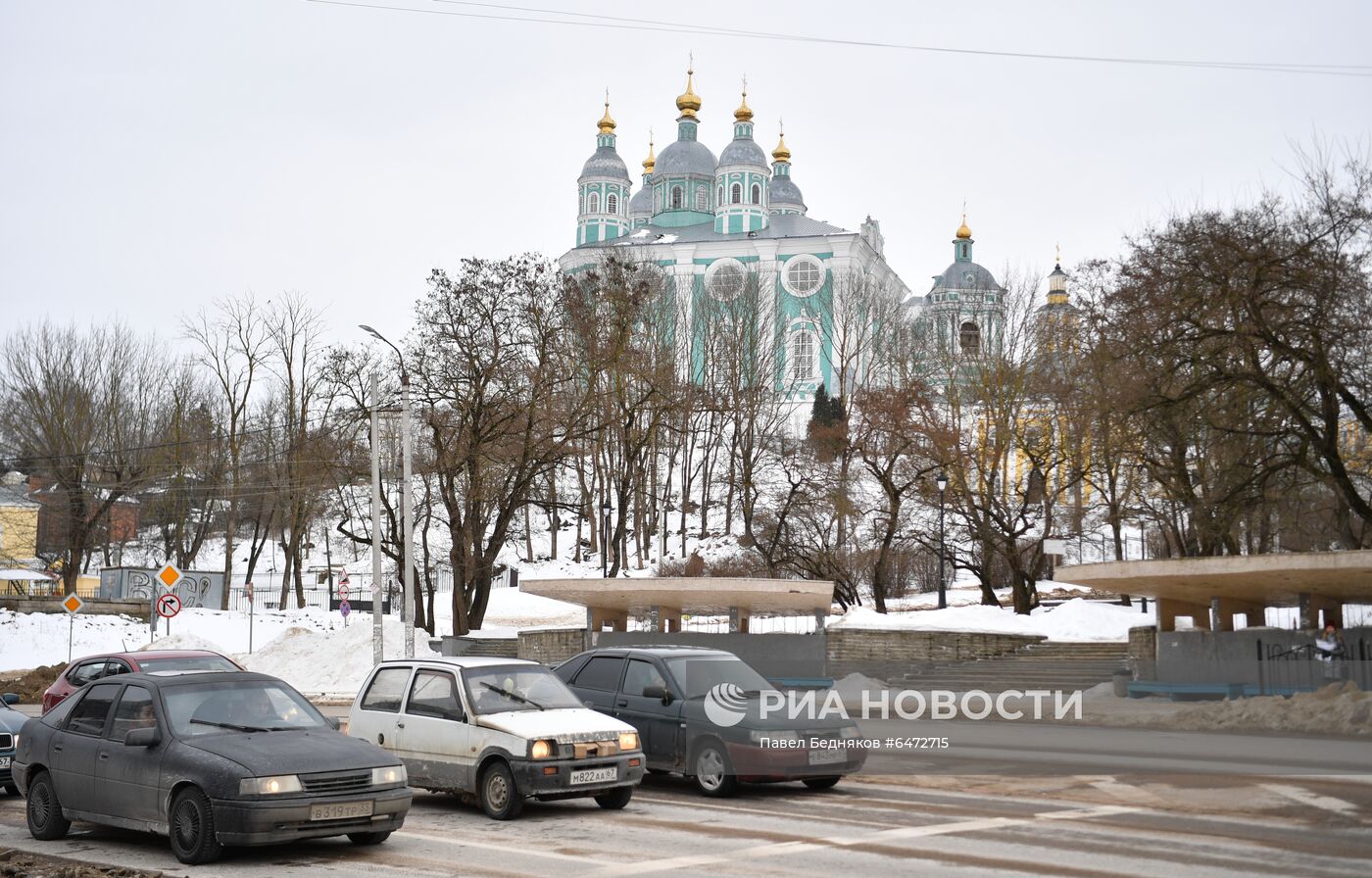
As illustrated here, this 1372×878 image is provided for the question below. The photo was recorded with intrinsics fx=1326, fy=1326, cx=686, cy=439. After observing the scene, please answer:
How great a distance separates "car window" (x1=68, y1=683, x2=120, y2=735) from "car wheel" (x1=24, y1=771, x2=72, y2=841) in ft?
1.76

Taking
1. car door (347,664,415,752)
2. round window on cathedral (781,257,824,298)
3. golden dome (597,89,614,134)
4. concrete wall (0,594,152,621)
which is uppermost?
golden dome (597,89,614,134)

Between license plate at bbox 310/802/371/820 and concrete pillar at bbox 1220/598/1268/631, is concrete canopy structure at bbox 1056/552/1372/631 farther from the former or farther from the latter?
license plate at bbox 310/802/371/820

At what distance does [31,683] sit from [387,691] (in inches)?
951

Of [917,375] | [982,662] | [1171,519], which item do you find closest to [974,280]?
[917,375]

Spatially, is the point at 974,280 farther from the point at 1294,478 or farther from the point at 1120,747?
the point at 1120,747

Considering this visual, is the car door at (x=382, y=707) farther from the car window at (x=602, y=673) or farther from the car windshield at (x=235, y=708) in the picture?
the car window at (x=602, y=673)

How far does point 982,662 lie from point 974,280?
32.3 meters

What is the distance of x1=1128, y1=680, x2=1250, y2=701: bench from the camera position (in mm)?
26156

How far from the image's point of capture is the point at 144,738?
10211 mm

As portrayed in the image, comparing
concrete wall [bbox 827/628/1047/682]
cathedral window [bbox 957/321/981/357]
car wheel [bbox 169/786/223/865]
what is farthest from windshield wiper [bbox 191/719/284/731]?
cathedral window [bbox 957/321/981/357]

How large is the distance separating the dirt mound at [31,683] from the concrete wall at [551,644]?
12.2 metres

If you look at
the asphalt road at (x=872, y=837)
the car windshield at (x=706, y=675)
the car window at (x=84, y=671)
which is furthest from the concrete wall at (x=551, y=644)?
the asphalt road at (x=872, y=837)

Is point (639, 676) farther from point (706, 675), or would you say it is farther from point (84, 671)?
point (84, 671)

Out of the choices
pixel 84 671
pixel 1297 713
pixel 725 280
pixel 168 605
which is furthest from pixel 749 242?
pixel 84 671
